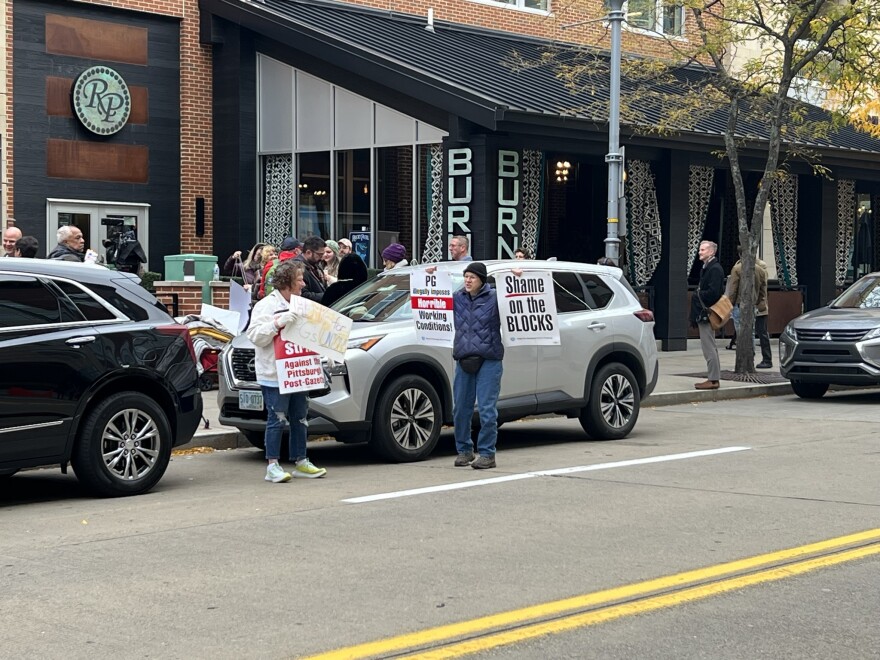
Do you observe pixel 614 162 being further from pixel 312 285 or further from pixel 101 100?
pixel 101 100

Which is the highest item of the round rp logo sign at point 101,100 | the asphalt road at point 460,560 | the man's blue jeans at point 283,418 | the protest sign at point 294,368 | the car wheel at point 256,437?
the round rp logo sign at point 101,100

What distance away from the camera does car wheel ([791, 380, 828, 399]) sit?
57.4 ft

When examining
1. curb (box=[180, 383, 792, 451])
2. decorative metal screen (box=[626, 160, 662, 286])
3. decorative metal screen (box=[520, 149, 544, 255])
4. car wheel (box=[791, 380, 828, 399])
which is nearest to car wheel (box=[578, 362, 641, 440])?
curb (box=[180, 383, 792, 451])

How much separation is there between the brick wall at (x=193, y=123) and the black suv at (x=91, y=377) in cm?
1339

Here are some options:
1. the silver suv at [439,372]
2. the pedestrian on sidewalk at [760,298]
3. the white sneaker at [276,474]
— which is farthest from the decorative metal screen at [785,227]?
the white sneaker at [276,474]

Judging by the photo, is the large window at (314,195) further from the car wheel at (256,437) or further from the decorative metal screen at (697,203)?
the car wheel at (256,437)

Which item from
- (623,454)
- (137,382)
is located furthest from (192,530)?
(623,454)

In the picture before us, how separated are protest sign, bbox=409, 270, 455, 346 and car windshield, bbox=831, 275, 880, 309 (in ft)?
27.7

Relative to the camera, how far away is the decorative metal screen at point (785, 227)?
26281mm

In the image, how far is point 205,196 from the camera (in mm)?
23312

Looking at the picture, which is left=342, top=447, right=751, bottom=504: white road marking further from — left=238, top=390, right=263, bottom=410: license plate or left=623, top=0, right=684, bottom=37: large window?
left=623, top=0, right=684, bottom=37: large window

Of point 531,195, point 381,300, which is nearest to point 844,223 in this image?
point 531,195

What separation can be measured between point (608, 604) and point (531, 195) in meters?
15.2

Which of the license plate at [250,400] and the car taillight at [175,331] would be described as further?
the license plate at [250,400]
